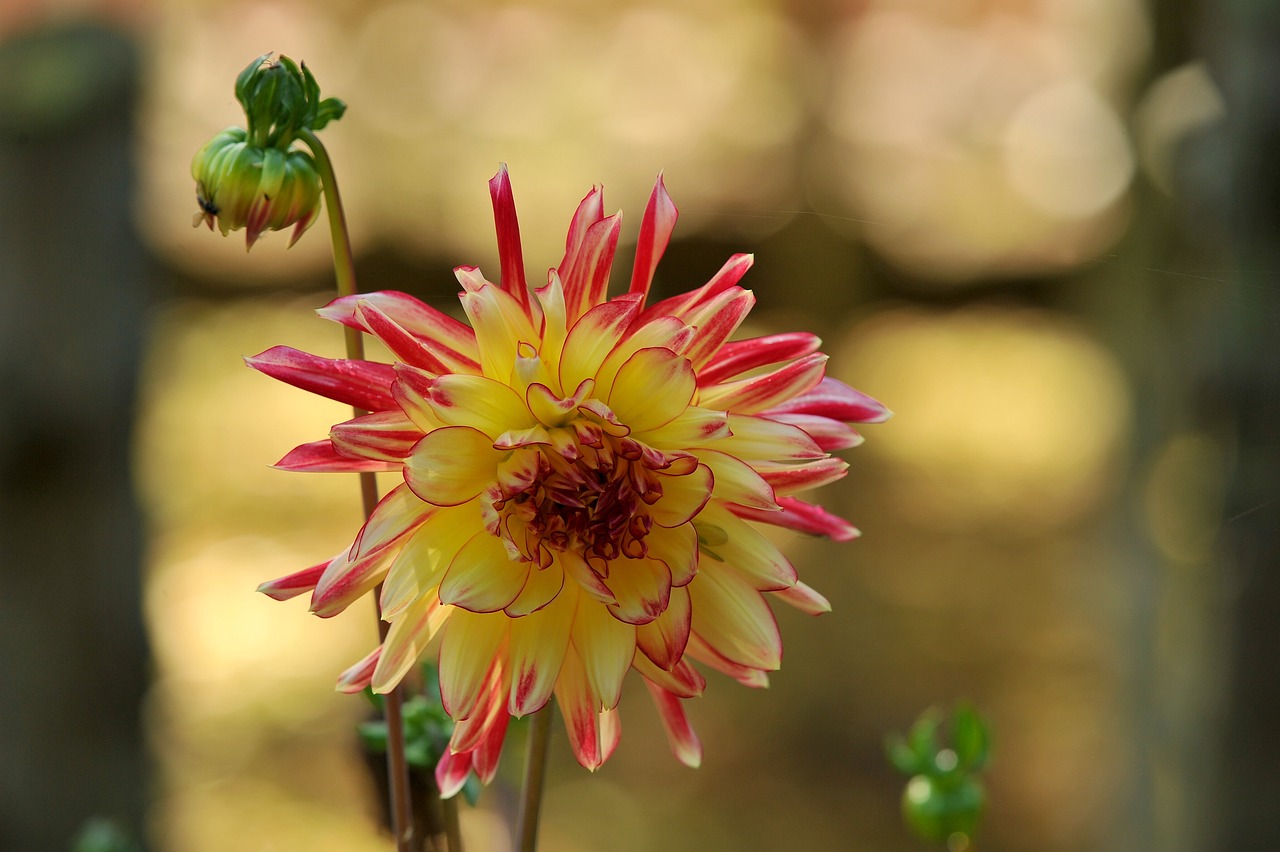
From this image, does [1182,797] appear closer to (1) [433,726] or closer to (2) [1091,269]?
(2) [1091,269]

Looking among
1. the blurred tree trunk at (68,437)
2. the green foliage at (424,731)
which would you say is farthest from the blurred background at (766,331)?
the green foliage at (424,731)

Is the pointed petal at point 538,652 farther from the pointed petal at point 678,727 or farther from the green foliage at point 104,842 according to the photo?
the green foliage at point 104,842

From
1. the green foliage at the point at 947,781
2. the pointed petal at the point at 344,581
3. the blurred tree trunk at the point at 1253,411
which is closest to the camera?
the pointed petal at the point at 344,581

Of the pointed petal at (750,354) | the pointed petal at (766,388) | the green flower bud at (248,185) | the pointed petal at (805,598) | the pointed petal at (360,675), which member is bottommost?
the pointed petal at (360,675)

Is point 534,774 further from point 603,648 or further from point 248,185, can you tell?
point 248,185

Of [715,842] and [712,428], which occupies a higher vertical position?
[712,428]

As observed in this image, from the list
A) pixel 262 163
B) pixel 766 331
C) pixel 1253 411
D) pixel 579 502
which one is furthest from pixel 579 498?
pixel 766 331

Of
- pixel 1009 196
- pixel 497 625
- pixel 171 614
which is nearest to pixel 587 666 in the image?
pixel 497 625

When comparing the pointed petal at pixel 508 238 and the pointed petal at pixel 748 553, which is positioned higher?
the pointed petal at pixel 508 238

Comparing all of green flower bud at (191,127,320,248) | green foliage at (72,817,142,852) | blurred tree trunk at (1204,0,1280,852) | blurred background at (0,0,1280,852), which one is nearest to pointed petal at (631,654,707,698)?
green flower bud at (191,127,320,248)
